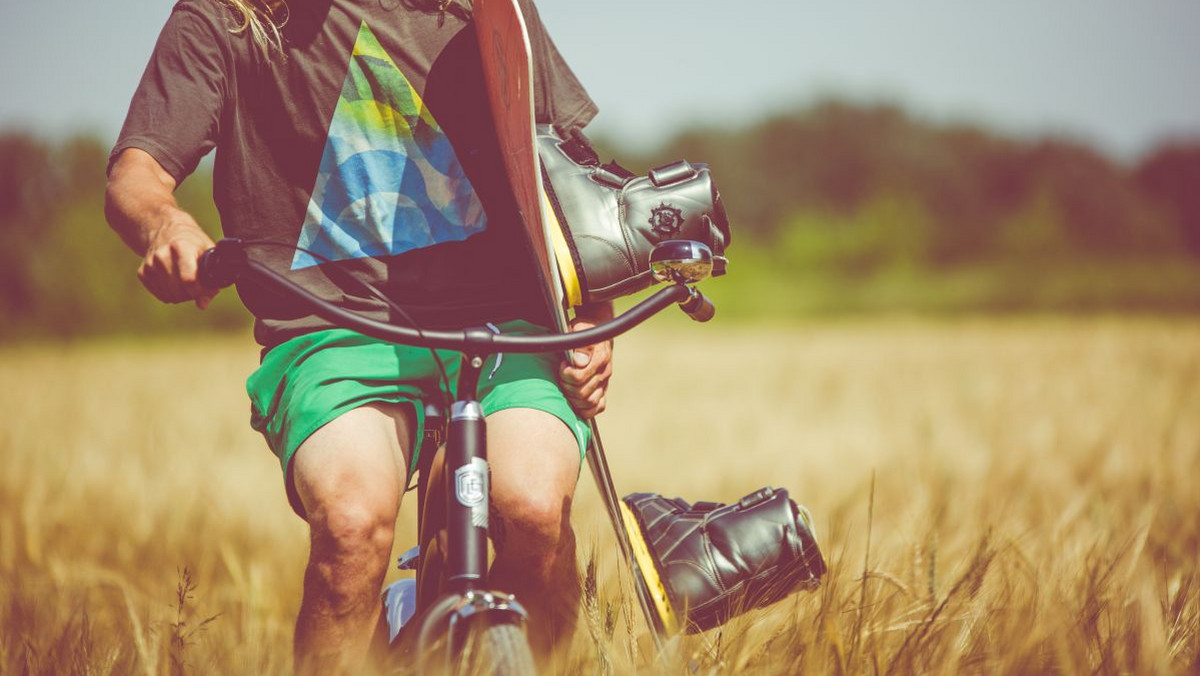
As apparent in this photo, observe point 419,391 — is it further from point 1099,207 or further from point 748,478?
point 1099,207

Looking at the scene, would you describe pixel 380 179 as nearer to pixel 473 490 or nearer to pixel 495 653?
pixel 473 490

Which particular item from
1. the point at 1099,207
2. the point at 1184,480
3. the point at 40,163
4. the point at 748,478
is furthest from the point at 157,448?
the point at 1099,207

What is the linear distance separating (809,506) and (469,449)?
346 cm

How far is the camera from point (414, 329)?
65.5 inches

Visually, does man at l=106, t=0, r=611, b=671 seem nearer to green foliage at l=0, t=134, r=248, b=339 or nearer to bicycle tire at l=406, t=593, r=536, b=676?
bicycle tire at l=406, t=593, r=536, b=676

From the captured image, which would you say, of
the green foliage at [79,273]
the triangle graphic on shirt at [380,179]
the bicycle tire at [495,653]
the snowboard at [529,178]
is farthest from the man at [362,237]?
the green foliage at [79,273]

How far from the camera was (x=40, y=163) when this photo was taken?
30656 millimetres

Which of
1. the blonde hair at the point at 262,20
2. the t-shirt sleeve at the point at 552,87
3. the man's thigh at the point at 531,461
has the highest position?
the blonde hair at the point at 262,20

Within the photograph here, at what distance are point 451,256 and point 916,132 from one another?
6009 cm

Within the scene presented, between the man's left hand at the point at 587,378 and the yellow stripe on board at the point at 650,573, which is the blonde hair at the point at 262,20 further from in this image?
the yellow stripe on board at the point at 650,573

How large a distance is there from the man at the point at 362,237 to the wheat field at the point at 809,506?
0.83ft

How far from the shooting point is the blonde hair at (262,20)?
2115 mm

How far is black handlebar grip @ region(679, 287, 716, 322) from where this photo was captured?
1814 millimetres

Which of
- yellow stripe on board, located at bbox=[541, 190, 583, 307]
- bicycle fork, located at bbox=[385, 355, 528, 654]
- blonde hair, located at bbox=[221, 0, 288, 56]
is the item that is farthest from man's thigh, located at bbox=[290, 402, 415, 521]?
blonde hair, located at bbox=[221, 0, 288, 56]
